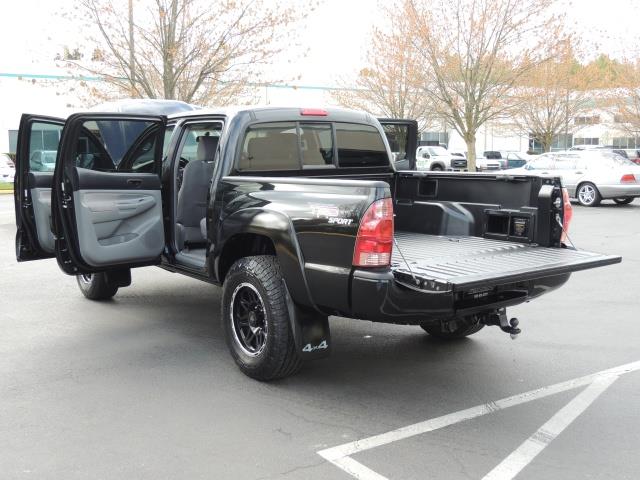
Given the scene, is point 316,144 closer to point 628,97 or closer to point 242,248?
point 242,248

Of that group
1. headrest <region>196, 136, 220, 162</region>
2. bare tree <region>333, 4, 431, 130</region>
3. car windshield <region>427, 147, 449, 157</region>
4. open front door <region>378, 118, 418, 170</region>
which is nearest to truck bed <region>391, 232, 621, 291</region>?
headrest <region>196, 136, 220, 162</region>

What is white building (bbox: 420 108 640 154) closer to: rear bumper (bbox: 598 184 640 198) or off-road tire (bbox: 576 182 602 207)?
off-road tire (bbox: 576 182 602 207)

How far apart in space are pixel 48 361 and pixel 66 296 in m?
2.42

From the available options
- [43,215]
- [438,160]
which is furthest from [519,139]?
[43,215]

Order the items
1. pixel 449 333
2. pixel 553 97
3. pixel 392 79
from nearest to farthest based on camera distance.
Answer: pixel 449 333 → pixel 392 79 → pixel 553 97

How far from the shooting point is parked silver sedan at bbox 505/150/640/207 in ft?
57.5

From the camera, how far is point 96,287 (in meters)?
7.04

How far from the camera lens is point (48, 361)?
16.9 feet

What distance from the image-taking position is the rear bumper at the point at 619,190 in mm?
17422

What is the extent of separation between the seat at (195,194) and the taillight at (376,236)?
2436mm

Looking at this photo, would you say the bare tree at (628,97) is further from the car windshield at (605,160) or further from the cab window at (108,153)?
the cab window at (108,153)

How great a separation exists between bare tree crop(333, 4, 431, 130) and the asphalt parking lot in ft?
59.7

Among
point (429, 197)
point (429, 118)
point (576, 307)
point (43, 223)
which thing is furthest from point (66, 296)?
point (429, 118)

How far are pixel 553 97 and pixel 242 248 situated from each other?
36.6 metres
